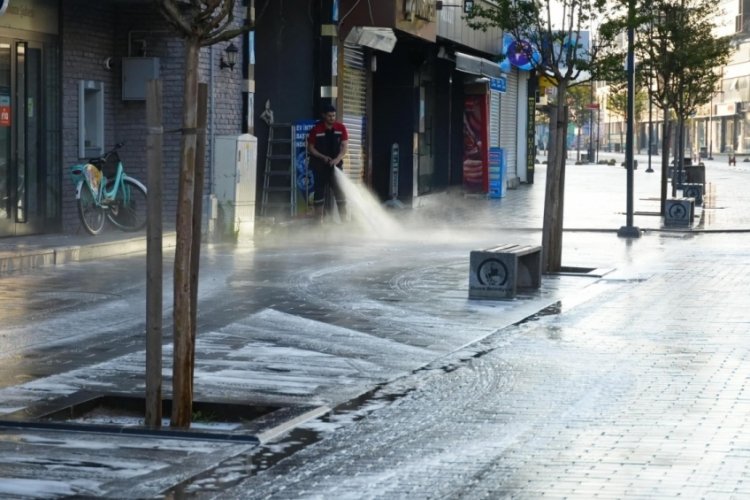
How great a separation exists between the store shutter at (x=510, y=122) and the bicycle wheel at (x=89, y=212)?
27362 mm

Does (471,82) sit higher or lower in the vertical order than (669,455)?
higher

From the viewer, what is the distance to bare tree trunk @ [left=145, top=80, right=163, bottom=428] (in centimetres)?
804

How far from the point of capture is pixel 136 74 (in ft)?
72.2

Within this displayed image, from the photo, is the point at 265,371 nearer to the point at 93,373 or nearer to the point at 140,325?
the point at 93,373

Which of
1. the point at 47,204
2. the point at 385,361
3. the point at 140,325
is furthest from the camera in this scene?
the point at 47,204

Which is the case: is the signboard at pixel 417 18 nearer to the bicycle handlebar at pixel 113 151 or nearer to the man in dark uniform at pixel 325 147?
the man in dark uniform at pixel 325 147

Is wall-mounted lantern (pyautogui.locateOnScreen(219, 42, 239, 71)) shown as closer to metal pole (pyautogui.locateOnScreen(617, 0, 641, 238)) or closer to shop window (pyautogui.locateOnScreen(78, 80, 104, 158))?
shop window (pyautogui.locateOnScreen(78, 80, 104, 158))

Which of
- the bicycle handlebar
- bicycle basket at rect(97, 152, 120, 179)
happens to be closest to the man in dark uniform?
bicycle basket at rect(97, 152, 120, 179)

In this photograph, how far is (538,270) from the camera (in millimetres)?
15922

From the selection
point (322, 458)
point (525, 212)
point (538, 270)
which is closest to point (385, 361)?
point (322, 458)

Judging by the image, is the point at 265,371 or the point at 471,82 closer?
the point at 265,371

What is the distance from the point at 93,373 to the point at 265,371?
1103mm

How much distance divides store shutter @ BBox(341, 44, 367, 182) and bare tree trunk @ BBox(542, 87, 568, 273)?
10.5 meters

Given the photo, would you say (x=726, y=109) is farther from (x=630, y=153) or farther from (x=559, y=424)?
(x=559, y=424)
